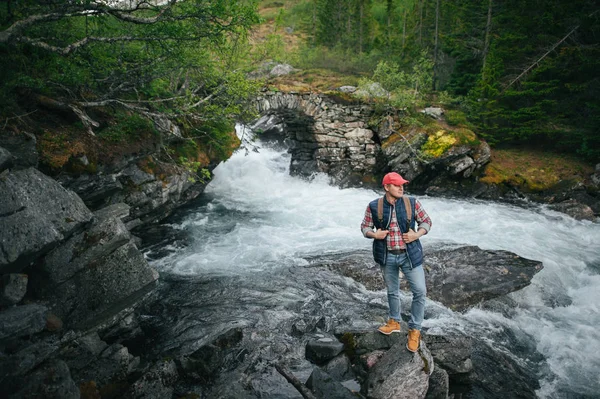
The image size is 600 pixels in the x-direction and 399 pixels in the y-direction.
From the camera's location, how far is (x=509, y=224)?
46.9 feet

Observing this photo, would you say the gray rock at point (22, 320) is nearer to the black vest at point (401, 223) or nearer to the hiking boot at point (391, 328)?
the black vest at point (401, 223)

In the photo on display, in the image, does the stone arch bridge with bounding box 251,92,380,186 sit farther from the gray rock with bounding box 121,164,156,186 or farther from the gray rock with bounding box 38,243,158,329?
the gray rock with bounding box 38,243,158,329

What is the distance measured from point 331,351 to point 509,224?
11.7 meters

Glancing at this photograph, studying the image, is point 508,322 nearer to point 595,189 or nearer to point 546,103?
point 595,189

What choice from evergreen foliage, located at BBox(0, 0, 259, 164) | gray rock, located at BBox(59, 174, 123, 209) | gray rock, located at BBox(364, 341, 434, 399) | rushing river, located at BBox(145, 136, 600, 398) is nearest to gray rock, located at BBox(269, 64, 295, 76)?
rushing river, located at BBox(145, 136, 600, 398)

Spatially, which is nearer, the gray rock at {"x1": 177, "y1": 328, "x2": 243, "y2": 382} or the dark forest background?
the gray rock at {"x1": 177, "y1": 328, "x2": 243, "y2": 382}

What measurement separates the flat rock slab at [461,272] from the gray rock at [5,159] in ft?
25.2

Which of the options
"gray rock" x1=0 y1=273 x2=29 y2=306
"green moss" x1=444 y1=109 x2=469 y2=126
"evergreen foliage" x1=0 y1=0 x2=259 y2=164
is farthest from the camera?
"green moss" x1=444 y1=109 x2=469 y2=126

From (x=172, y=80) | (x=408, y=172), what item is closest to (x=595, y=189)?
(x=408, y=172)

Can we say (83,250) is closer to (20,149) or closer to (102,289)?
(102,289)

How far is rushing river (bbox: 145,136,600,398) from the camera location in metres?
7.19

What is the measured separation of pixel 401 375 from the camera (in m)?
5.04

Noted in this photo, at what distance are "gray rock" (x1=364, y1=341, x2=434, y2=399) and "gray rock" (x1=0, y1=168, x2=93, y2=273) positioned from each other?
5613mm

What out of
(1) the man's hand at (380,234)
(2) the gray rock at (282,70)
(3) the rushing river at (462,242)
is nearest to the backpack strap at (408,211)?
(1) the man's hand at (380,234)
